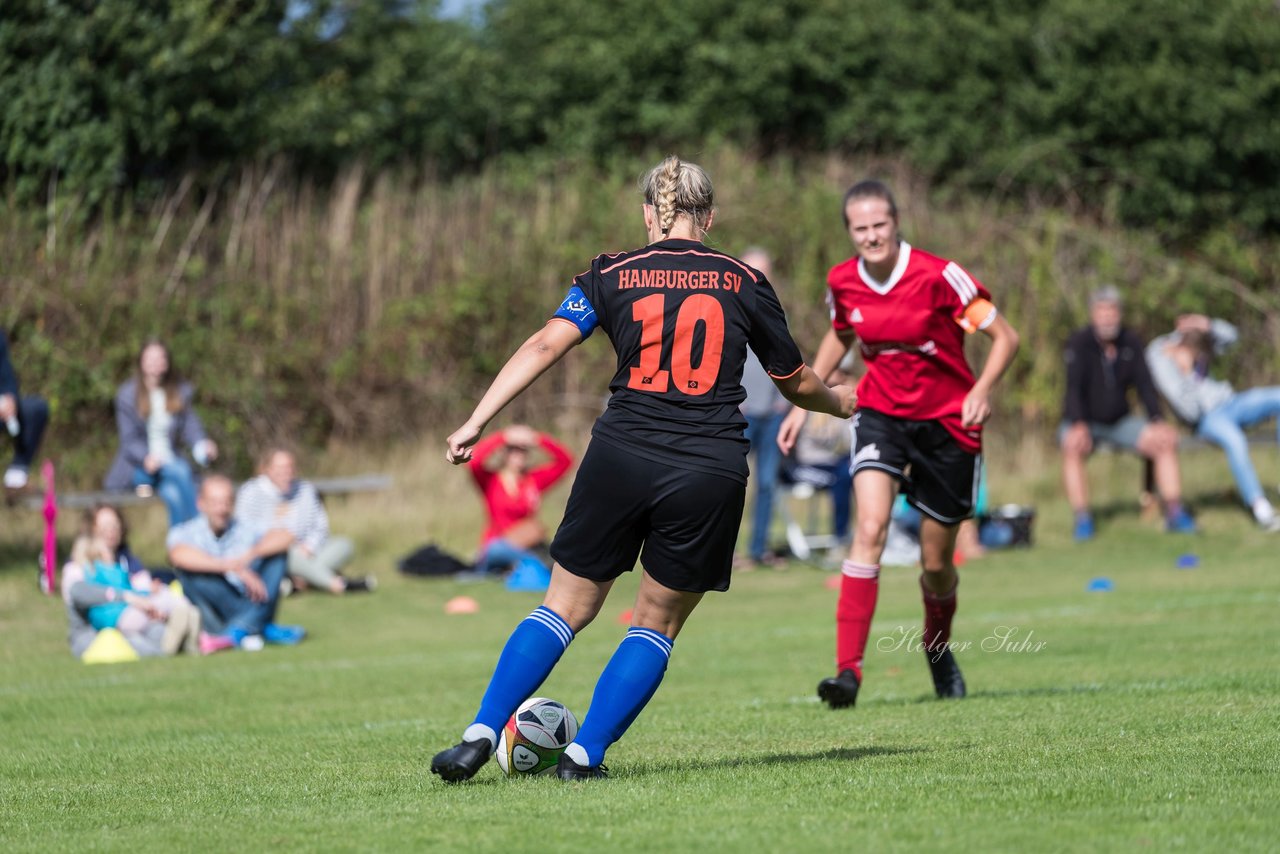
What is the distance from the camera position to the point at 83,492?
1708 cm

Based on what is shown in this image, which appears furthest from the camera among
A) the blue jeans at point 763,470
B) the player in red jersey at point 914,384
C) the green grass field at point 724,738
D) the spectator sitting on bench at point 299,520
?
the blue jeans at point 763,470

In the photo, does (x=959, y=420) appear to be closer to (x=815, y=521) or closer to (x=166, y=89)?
(x=815, y=521)

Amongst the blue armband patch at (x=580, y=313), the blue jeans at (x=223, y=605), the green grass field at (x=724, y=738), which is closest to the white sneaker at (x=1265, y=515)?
the green grass field at (x=724, y=738)

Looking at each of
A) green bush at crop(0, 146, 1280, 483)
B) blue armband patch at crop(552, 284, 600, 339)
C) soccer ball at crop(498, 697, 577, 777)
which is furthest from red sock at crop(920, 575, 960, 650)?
green bush at crop(0, 146, 1280, 483)

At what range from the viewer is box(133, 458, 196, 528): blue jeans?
47.7 feet

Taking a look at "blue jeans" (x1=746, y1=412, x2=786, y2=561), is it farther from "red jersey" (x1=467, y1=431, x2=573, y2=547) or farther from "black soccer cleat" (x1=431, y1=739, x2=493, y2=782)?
"black soccer cleat" (x1=431, y1=739, x2=493, y2=782)

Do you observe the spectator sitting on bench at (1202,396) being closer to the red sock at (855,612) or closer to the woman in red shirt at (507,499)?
the woman in red shirt at (507,499)

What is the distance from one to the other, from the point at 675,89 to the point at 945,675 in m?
21.1

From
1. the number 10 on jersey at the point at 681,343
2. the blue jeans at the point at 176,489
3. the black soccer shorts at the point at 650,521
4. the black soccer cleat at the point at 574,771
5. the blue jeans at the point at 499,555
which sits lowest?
the blue jeans at the point at 499,555

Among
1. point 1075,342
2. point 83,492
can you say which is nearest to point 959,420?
point 1075,342

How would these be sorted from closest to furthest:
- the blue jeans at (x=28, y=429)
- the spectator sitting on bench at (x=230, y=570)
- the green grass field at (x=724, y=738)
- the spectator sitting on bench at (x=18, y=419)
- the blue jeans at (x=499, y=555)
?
1. the green grass field at (x=724, y=738)
2. the spectator sitting on bench at (x=230, y=570)
3. the spectator sitting on bench at (x=18, y=419)
4. the blue jeans at (x=28, y=429)
5. the blue jeans at (x=499, y=555)

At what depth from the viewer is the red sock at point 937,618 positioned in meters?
7.63

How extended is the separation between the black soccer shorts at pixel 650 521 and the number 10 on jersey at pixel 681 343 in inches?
9.4

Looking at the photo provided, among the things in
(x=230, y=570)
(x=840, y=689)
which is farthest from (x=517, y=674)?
(x=230, y=570)
